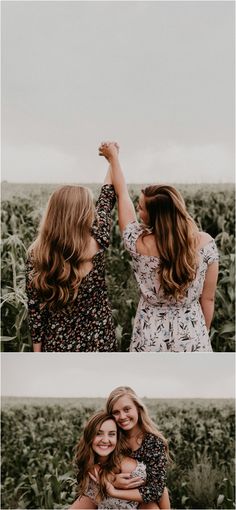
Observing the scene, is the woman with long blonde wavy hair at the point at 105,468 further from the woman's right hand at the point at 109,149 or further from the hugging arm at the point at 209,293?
the woman's right hand at the point at 109,149

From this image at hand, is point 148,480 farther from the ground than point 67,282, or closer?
closer

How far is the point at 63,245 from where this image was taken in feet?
12.3

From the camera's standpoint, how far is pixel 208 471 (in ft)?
12.8

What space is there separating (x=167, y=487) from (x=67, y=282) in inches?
38.7

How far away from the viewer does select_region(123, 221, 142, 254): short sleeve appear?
12.5 feet

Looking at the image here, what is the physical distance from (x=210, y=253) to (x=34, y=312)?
0.78 m

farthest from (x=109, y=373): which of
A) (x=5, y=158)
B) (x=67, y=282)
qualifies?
(x=5, y=158)

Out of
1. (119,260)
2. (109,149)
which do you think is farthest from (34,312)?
(109,149)

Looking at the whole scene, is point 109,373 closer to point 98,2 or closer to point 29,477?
point 29,477

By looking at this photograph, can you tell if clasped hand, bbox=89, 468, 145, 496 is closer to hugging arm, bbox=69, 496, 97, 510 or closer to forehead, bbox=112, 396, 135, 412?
hugging arm, bbox=69, 496, 97, 510

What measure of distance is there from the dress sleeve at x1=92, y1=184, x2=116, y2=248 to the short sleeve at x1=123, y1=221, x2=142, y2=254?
8 centimetres

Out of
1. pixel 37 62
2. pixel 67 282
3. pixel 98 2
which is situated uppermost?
pixel 98 2

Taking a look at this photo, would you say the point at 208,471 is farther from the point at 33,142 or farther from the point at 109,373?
the point at 33,142

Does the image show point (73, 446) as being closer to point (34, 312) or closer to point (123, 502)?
point (123, 502)
